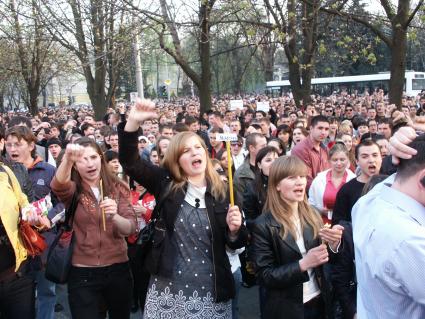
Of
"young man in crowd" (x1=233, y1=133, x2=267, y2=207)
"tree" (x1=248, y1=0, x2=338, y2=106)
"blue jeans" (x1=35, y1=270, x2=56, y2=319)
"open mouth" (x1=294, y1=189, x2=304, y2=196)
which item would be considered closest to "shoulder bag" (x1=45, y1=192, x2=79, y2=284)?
"blue jeans" (x1=35, y1=270, x2=56, y2=319)

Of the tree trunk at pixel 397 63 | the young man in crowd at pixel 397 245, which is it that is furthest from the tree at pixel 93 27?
the young man in crowd at pixel 397 245

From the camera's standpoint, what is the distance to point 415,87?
3256cm

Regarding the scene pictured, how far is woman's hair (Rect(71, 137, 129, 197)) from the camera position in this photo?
3.69 m

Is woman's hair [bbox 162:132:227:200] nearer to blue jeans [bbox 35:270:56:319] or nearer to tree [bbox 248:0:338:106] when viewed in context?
blue jeans [bbox 35:270:56:319]

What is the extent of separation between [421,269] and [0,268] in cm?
274

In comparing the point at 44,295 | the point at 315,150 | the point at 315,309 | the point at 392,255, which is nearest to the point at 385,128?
the point at 315,150

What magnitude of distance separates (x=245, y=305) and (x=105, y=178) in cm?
261

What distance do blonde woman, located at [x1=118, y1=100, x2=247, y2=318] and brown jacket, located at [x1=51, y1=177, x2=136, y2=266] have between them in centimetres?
55

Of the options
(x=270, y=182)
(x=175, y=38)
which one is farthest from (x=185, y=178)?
(x=175, y=38)

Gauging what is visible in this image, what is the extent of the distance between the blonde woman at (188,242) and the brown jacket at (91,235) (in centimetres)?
55

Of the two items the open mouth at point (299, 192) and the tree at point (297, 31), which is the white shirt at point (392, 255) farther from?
the tree at point (297, 31)

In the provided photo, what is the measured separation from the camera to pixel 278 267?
324cm

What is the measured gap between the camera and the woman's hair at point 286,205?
11.1 ft

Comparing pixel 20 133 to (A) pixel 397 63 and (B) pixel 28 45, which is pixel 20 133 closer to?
(A) pixel 397 63
